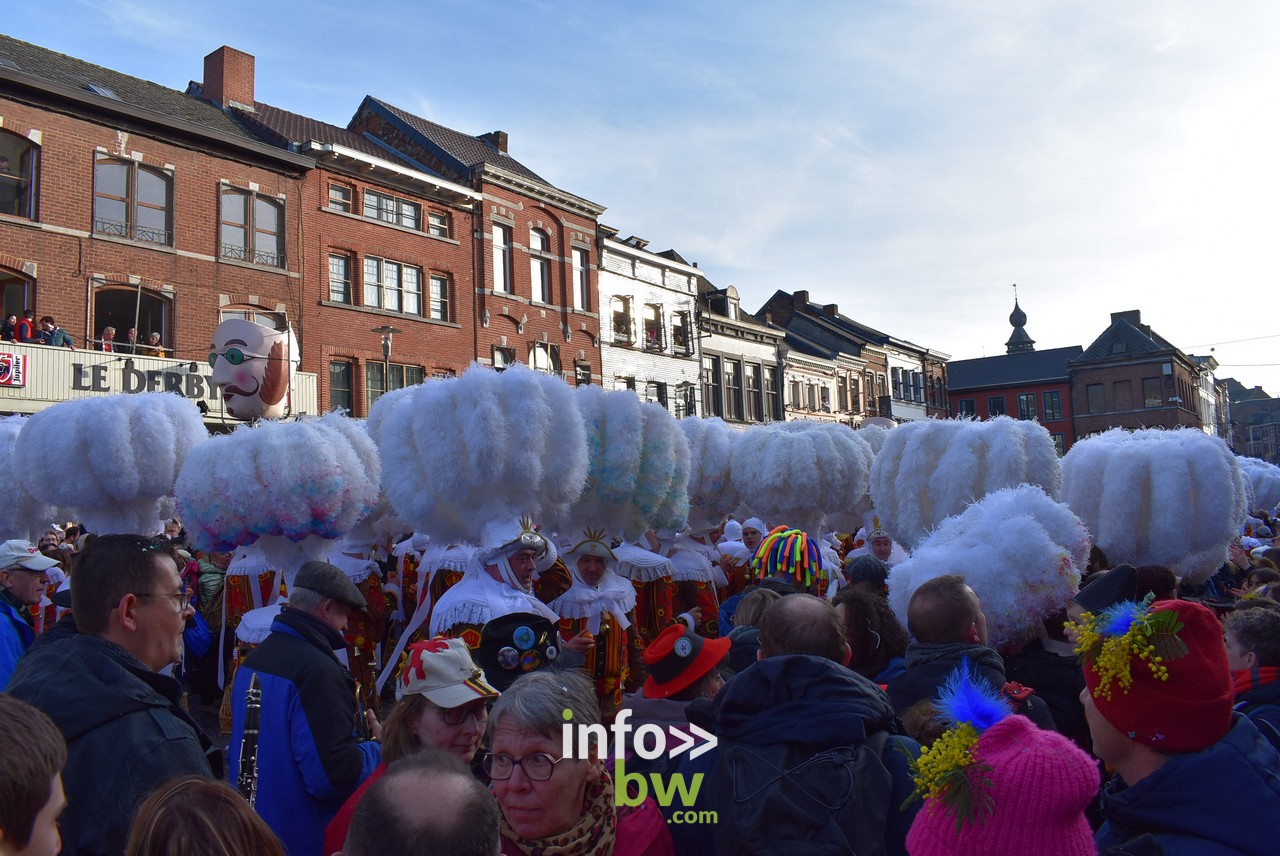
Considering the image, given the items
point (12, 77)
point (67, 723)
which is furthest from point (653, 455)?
point (12, 77)

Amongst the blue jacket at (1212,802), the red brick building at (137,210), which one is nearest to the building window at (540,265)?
the red brick building at (137,210)

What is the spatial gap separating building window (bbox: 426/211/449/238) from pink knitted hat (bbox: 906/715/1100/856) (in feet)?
80.9

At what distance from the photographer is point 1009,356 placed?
68875 millimetres

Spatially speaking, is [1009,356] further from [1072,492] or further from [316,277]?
[1072,492]

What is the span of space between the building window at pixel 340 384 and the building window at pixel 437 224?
477 cm

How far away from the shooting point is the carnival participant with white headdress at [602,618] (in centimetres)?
556

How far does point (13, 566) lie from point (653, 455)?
14.5ft

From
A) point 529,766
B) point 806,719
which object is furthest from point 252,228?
point 806,719

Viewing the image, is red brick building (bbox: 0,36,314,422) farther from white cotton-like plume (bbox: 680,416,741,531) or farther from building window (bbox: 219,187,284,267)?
white cotton-like plume (bbox: 680,416,741,531)

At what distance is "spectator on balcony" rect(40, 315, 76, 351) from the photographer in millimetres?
16656

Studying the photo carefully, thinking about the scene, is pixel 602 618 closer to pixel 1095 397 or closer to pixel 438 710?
pixel 438 710

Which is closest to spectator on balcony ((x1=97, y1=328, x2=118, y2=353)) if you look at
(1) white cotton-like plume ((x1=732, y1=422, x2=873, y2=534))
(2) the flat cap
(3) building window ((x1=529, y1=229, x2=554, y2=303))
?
(3) building window ((x1=529, y1=229, x2=554, y2=303))

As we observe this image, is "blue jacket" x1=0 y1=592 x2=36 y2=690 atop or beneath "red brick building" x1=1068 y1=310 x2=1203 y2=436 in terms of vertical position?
beneath

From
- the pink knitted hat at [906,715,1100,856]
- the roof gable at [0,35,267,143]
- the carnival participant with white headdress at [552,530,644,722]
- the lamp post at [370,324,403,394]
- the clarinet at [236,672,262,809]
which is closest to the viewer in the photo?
the pink knitted hat at [906,715,1100,856]
